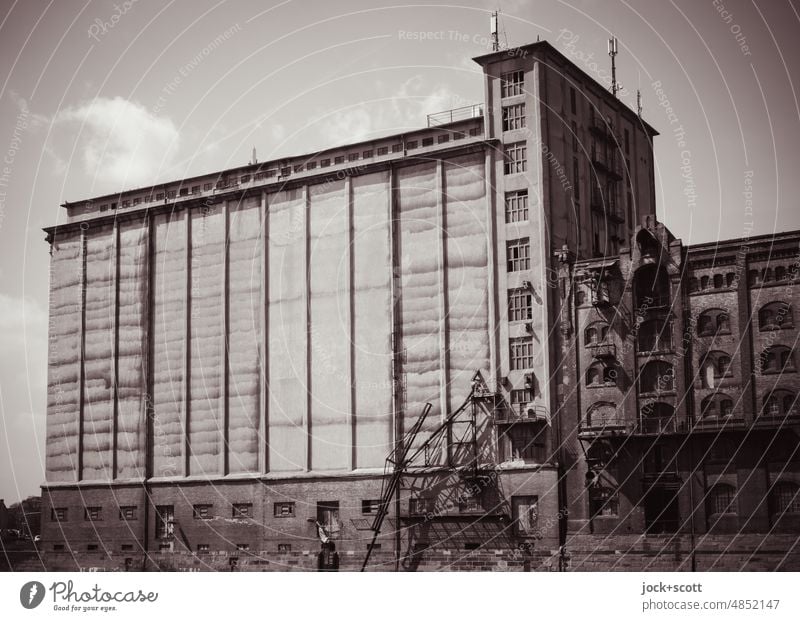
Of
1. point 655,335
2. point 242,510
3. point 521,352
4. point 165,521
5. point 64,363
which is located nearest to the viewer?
point 655,335

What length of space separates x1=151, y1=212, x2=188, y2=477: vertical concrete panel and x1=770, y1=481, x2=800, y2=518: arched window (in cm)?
3092

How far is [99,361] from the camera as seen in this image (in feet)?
214

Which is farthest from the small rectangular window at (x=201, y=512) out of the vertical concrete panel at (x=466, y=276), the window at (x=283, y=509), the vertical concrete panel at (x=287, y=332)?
the vertical concrete panel at (x=466, y=276)

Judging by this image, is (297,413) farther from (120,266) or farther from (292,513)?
(120,266)

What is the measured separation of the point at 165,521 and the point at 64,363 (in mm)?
11913

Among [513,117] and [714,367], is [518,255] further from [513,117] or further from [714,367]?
[714,367]

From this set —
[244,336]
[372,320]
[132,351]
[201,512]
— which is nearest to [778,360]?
[372,320]

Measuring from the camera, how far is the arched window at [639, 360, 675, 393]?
161 ft

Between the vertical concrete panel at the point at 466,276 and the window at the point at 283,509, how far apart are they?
33.4ft

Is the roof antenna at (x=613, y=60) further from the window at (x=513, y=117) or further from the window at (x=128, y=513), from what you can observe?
the window at (x=128, y=513)

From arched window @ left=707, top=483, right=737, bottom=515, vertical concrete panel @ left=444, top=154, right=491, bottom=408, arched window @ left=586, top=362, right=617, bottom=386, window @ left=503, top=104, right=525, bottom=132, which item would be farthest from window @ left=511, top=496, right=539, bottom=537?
window @ left=503, top=104, right=525, bottom=132

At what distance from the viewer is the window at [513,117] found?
53500mm

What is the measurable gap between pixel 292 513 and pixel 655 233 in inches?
881

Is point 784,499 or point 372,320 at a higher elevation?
point 372,320
